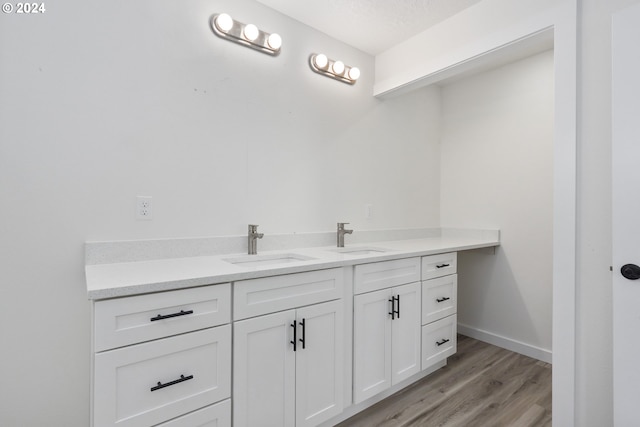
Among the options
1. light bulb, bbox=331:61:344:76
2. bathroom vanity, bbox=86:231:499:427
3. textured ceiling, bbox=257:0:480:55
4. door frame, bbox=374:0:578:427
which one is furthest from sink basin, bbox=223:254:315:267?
textured ceiling, bbox=257:0:480:55

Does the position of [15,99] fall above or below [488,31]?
below

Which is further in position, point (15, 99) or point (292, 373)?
point (292, 373)

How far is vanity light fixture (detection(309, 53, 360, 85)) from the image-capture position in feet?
6.91

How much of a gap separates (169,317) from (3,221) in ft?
2.64

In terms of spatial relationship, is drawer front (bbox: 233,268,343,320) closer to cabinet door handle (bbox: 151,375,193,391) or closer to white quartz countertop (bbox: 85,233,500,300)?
white quartz countertop (bbox: 85,233,500,300)

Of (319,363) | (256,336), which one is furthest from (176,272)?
(319,363)

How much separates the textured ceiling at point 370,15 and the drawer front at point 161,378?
73.4 inches

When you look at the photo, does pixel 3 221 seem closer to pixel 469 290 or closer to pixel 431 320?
pixel 431 320

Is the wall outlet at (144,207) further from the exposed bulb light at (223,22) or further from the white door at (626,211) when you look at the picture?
the white door at (626,211)

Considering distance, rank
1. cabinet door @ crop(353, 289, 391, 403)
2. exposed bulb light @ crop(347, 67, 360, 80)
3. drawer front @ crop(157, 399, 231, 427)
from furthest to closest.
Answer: exposed bulb light @ crop(347, 67, 360, 80)
cabinet door @ crop(353, 289, 391, 403)
drawer front @ crop(157, 399, 231, 427)

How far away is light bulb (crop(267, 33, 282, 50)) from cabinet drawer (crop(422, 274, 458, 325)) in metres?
1.74

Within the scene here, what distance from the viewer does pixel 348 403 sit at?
63.6 inches

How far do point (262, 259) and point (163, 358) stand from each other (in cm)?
74

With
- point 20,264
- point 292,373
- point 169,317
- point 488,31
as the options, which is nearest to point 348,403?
point 292,373
